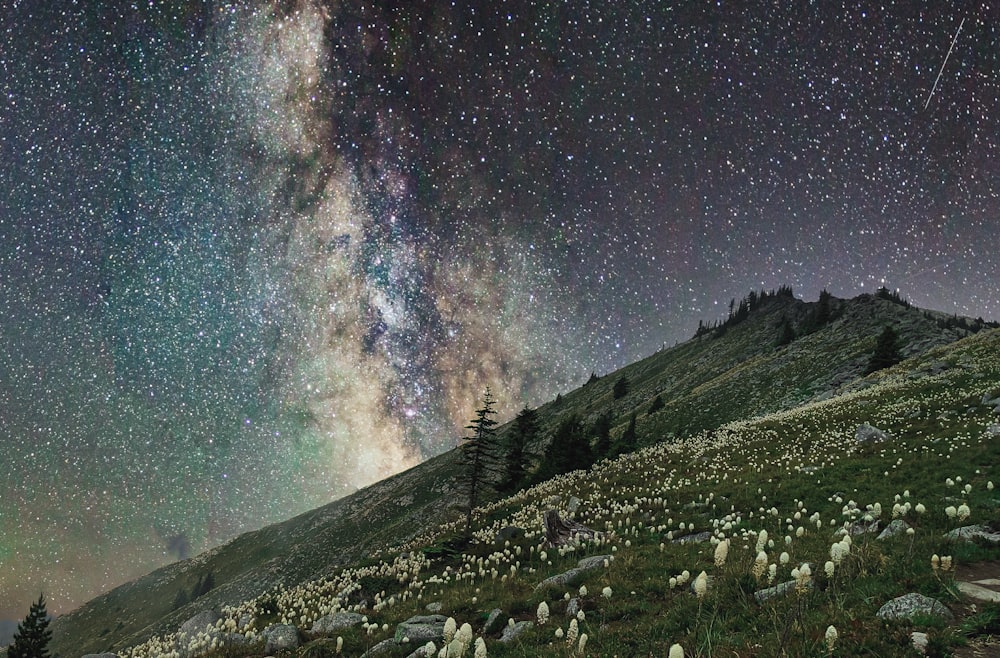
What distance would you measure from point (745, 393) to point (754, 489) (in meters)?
59.8

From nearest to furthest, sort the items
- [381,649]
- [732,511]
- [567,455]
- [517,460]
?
1. [381,649]
2. [732,511]
3. [567,455]
4. [517,460]

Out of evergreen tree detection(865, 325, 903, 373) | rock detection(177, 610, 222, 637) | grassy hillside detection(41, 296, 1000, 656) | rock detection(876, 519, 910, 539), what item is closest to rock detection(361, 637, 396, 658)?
grassy hillside detection(41, 296, 1000, 656)

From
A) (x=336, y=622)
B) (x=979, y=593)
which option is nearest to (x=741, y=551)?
(x=979, y=593)

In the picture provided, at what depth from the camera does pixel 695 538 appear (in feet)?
49.1

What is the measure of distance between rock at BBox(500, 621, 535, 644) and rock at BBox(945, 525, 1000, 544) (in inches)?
325

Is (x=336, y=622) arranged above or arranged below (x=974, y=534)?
above

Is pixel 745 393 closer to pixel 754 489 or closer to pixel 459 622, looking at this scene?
pixel 754 489

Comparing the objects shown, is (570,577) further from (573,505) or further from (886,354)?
(886,354)

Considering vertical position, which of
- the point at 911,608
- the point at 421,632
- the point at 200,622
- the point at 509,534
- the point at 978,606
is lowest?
the point at 978,606

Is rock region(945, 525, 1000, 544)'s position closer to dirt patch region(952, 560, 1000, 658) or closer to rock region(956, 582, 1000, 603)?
dirt patch region(952, 560, 1000, 658)

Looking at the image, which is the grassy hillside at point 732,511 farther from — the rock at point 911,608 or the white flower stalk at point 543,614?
the rock at point 911,608

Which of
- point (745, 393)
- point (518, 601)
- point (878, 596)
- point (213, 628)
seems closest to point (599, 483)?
point (518, 601)

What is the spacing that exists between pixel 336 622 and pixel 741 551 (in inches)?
404

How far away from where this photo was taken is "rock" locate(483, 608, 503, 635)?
993 cm
